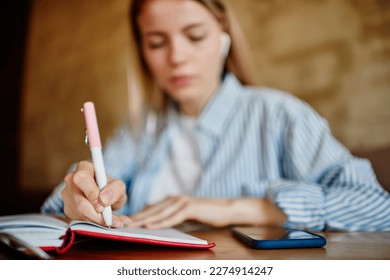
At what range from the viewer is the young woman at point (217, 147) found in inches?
25.8

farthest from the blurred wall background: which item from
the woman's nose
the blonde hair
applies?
the woman's nose

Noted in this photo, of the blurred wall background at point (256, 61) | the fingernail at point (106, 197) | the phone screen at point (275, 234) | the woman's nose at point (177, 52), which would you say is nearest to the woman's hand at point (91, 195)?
the fingernail at point (106, 197)

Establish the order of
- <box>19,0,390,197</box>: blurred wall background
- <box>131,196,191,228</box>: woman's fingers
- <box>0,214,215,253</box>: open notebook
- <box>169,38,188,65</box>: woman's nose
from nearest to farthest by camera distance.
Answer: <box>0,214,215,253</box>: open notebook
<box>131,196,191,228</box>: woman's fingers
<box>19,0,390,197</box>: blurred wall background
<box>169,38,188,65</box>: woman's nose

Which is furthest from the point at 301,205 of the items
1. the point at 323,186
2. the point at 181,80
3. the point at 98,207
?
the point at 181,80

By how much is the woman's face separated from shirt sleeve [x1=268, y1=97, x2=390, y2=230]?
224 mm

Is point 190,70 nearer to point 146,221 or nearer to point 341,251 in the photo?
point 146,221

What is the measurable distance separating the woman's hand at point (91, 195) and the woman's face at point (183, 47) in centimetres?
39

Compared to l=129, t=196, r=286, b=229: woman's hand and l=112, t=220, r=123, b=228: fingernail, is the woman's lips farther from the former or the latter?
l=112, t=220, r=123, b=228: fingernail

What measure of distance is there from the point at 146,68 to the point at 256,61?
260mm

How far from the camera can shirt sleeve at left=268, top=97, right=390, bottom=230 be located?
2.08 ft

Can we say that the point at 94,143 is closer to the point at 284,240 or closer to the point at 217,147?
the point at 284,240

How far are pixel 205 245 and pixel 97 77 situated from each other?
A: 540 millimetres

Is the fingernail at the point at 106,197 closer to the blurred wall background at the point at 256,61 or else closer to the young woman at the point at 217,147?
the young woman at the point at 217,147
